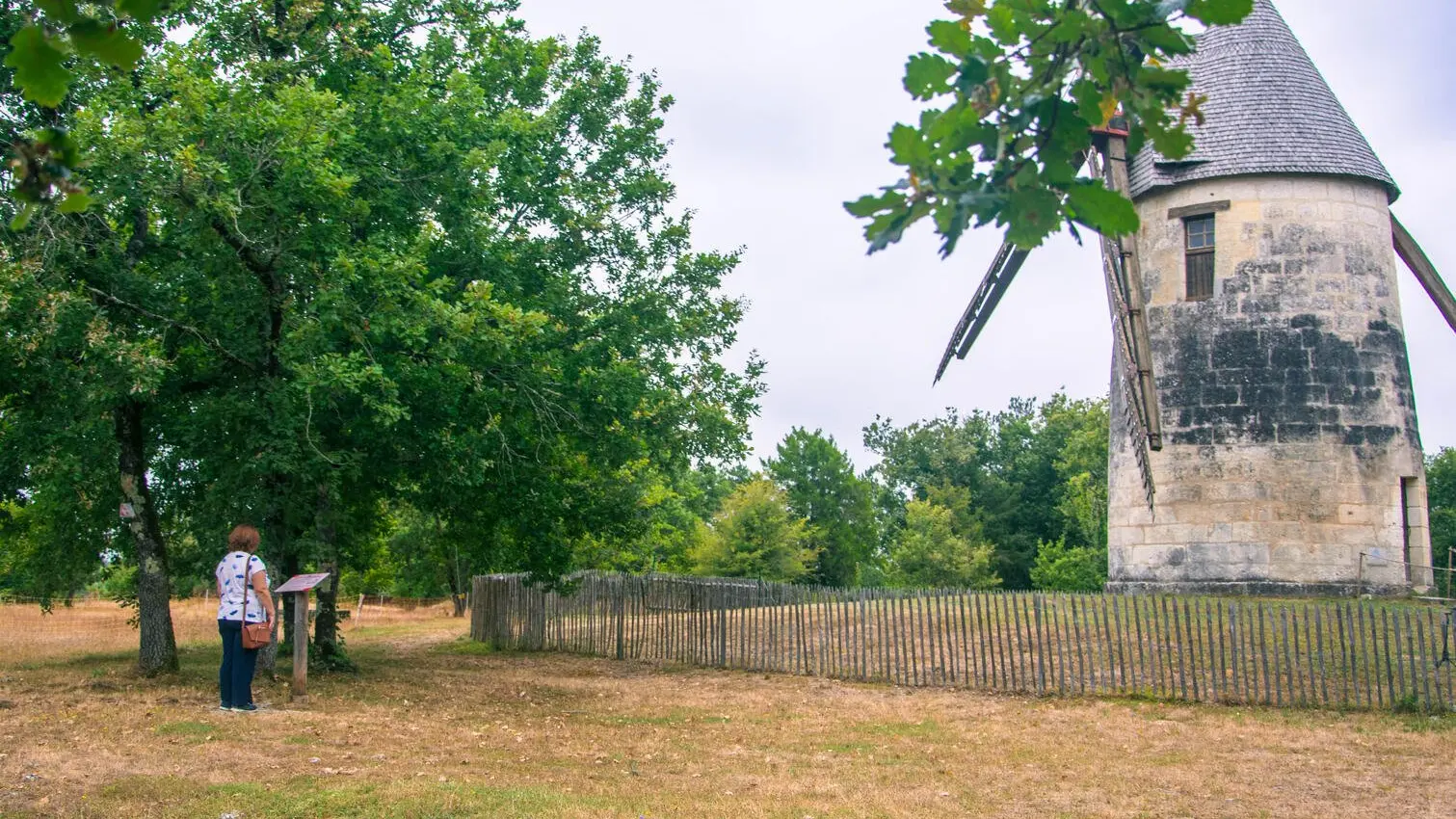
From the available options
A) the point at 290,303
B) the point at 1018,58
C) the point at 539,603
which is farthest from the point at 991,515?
the point at 1018,58

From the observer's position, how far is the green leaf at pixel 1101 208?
9.55ft

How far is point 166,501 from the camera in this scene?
17250 millimetres

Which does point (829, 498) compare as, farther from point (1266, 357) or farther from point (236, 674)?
point (236, 674)

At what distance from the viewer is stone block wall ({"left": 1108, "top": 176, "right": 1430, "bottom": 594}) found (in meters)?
16.7

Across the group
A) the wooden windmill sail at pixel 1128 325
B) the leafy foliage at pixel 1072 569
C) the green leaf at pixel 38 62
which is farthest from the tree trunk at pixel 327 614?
the leafy foliage at pixel 1072 569

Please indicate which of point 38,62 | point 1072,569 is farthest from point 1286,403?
point 1072,569

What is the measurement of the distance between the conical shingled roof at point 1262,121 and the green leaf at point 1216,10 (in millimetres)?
15116

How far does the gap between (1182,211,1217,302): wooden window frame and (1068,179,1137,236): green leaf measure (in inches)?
618

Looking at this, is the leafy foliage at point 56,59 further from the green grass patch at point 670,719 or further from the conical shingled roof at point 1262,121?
the conical shingled roof at point 1262,121

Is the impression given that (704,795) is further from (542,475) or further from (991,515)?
(991,515)

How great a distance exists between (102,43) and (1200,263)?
1731cm

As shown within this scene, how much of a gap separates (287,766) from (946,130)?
24.0 ft

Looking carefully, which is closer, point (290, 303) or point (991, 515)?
point (290, 303)

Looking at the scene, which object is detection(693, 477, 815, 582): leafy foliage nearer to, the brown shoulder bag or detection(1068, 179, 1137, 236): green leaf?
the brown shoulder bag
